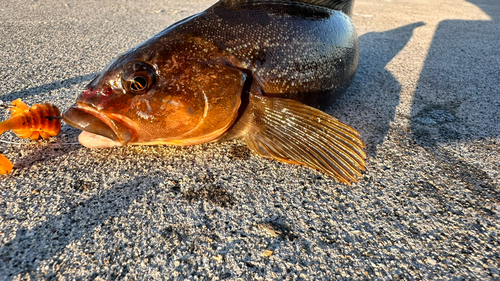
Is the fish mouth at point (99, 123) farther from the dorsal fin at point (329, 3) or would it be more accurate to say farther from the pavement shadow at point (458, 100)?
the pavement shadow at point (458, 100)

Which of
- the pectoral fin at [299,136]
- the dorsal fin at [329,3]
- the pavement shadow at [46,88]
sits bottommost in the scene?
the pavement shadow at [46,88]

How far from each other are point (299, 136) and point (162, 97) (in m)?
0.81

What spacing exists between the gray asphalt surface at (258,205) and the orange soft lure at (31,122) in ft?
A: 0.22

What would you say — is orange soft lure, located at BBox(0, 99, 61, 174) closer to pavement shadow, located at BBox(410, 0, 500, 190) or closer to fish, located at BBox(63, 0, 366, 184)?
fish, located at BBox(63, 0, 366, 184)

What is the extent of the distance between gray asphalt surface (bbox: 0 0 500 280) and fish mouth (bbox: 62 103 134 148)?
0.20 m

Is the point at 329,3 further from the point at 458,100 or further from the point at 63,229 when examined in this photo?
the point at 63,229

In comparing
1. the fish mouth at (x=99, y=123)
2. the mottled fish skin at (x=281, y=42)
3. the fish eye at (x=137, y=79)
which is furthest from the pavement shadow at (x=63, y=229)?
the mottled fish skin at (x=281, y=42)

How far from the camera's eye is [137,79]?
68.0 inches

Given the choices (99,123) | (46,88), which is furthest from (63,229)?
(46,88)

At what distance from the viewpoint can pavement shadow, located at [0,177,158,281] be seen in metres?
1.29

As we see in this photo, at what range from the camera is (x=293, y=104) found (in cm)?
195

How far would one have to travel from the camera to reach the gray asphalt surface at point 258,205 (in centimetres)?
134

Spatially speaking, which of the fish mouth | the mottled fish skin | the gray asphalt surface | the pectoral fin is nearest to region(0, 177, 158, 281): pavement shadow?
the gray asphalt surface

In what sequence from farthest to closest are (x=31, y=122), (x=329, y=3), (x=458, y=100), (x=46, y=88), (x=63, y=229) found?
(x=458, y=100)
(x=46, y=88)
(x=329, y=3)
(x=31, y=122)
(x=63, y=229)
